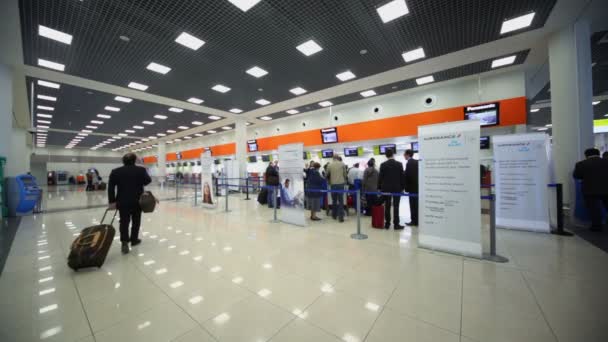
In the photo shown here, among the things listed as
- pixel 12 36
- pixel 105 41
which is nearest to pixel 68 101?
pixel 12 36

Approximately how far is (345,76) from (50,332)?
24.3 ft

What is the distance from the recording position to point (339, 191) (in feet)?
14.8

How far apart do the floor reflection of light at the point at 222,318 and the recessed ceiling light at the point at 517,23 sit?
6799mm

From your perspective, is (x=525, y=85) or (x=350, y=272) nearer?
(x=350, y=272)

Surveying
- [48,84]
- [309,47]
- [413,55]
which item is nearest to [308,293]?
[309,47]

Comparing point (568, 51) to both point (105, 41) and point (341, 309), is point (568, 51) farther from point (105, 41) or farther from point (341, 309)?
point (105, 41)

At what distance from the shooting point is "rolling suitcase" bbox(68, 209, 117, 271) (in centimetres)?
265

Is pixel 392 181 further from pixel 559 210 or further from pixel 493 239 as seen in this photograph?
pixel 559 210

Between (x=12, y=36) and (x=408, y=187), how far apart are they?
927cm

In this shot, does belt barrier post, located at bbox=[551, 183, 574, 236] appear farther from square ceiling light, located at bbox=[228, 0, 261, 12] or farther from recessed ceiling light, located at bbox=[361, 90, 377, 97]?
square ceiling light, located at bbox=[228, 0, 261, 12]

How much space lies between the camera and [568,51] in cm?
453

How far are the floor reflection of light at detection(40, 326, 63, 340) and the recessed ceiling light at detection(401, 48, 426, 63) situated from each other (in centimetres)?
724

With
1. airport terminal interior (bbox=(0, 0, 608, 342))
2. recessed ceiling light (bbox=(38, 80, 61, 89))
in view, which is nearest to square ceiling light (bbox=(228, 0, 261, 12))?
airport terminal interior (bbox=(0, 0, 608, 342))

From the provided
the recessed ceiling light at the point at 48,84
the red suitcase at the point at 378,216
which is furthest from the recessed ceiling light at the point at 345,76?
the recessed ceiling light at the point at 48,84
